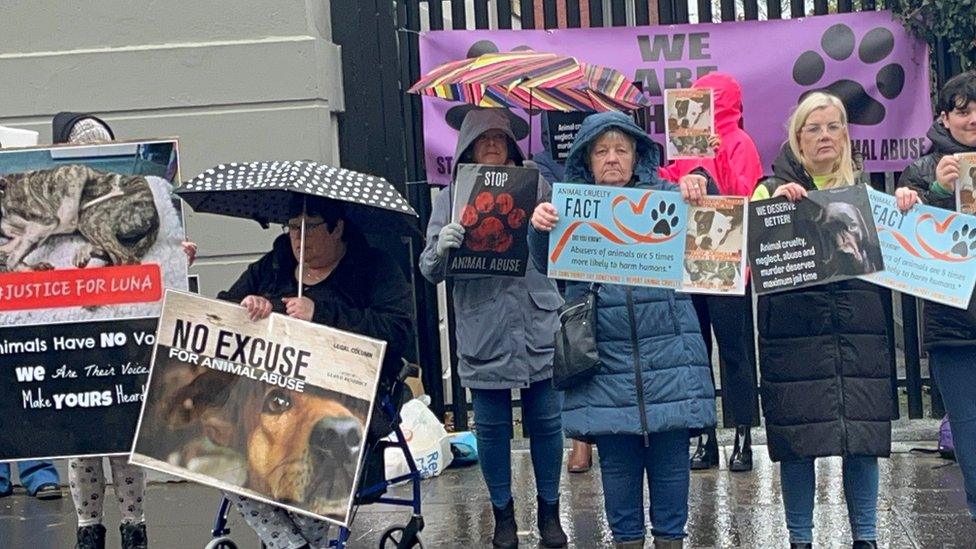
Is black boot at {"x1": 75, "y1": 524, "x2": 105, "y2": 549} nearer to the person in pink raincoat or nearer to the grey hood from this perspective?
the grey hood

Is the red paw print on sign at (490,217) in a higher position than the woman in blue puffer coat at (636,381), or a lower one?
higher

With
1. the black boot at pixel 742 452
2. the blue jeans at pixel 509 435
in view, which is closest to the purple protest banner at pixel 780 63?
the black boot at pixel 742 452

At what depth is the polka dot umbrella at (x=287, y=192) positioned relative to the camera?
5.22m

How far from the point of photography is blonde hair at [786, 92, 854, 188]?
568 cm

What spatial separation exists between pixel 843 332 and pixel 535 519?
205 centimetres

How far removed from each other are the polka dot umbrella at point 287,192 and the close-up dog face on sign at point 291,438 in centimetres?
69

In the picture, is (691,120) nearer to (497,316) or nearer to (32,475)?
(497,316)

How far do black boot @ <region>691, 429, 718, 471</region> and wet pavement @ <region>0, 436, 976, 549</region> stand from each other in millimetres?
70

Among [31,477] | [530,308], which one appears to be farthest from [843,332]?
[31,477]

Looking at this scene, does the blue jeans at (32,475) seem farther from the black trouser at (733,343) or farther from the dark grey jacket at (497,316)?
the black trouser at (733,343)

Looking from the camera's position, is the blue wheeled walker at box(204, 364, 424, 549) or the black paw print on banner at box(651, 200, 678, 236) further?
the blue wheeled walker at box(204, 364, 424, 549)

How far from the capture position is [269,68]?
8047 mm

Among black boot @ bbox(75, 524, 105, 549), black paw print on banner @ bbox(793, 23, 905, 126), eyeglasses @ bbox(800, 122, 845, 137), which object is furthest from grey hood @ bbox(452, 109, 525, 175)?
black paw print on banner @ bbox(793, 23, 905, 126)

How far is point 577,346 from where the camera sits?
5465 millimetres
